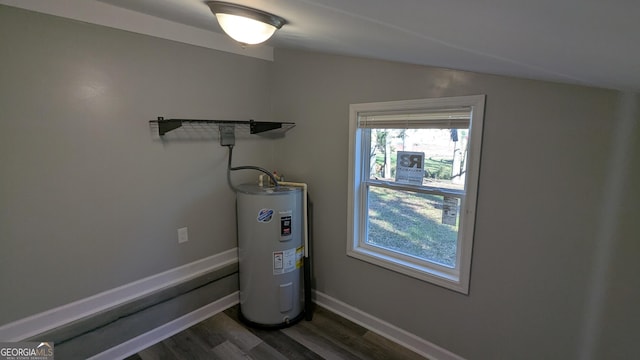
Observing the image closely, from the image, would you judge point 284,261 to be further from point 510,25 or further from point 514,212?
point 510,25

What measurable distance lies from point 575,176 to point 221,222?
2381mm

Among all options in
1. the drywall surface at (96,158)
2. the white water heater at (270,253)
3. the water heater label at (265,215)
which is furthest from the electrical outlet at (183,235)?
the water heater label at (265,215)

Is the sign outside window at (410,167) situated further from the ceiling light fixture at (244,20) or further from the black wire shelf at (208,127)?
the ceiling light fixture at (244,20)

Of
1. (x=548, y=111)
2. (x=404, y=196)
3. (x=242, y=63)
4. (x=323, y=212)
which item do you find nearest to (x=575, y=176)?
(x=548, y=111)

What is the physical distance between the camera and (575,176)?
1.49 meters

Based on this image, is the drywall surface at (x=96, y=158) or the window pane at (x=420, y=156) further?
the window pane at (x=420, y=156)

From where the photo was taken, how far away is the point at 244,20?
3.80 feet

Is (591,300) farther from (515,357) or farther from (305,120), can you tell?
(305,120)

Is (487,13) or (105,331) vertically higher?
(487,13)

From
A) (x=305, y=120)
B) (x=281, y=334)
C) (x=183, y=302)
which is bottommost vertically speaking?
(x=281, y=334)

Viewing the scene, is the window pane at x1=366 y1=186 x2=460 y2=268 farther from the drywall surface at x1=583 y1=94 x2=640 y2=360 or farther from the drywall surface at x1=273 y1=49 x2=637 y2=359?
the drywall surface at x1=583 y1=94 x2=640 y2=360

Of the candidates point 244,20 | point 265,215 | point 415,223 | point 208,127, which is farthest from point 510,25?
point 208,127

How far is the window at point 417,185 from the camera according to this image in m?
1.86

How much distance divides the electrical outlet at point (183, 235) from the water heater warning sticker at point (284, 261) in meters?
0.70
